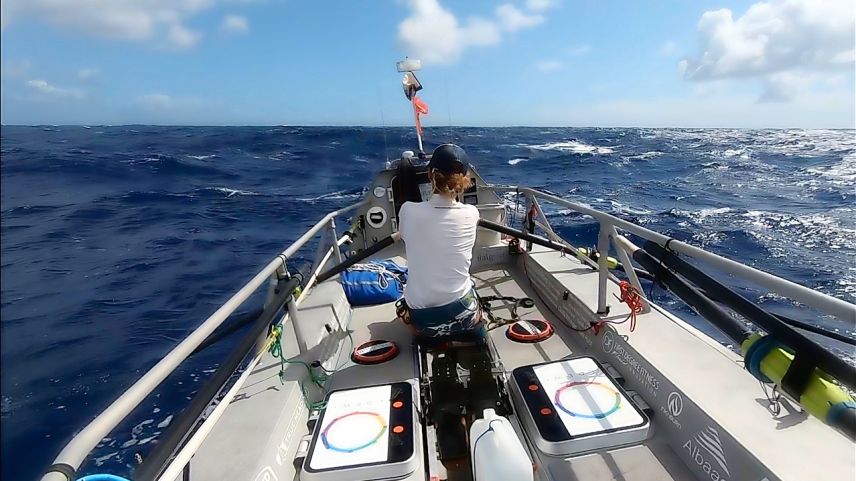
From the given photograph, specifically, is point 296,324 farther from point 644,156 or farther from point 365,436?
point 644,156

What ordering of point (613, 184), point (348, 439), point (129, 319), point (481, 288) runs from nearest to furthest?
point (348, 439), point (481, 288), point (129, 319), point (613, 184)

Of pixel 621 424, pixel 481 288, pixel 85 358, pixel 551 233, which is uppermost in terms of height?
pixel 551 233

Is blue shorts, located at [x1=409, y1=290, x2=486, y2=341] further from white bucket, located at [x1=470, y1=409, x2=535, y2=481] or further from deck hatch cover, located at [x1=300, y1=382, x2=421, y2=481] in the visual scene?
white bucket, located at [x1=470, y1=409, x2=535, y2=481]

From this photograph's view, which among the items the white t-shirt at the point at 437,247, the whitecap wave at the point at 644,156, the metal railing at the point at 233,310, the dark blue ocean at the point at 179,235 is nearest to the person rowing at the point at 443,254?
the white t-shirt at the point at 437,247

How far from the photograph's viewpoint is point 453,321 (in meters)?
3.18

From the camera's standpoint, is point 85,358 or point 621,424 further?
point 85,358

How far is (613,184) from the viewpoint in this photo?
20.6 meters

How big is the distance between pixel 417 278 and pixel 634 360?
67.0 inches

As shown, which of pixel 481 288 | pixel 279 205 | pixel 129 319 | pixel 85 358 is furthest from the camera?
pixel 279 205

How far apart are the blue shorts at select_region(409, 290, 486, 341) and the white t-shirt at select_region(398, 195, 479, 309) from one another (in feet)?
0.16

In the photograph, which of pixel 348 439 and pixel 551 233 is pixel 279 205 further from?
pixel 348 439

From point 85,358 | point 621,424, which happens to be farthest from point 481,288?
point 85,358

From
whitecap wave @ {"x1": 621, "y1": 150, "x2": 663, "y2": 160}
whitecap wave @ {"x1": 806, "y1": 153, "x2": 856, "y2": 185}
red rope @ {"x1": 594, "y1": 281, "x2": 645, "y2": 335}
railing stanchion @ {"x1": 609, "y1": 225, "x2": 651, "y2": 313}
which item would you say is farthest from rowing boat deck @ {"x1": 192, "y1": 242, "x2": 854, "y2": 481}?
whitecap wave @ {"x1": 621, "y1": 150, "x2": 663, "y2": 160}

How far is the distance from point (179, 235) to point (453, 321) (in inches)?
481
